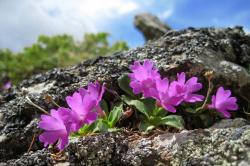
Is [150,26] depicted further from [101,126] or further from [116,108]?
[101,126]

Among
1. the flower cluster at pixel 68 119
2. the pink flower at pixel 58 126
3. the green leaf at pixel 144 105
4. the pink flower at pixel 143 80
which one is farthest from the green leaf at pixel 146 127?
the pink flower at pixel 58 126

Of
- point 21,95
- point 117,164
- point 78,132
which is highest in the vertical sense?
point 21,95

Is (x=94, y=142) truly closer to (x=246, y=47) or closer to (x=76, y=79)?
(x=76, y=79)

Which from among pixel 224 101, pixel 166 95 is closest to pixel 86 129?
pixel 166 95

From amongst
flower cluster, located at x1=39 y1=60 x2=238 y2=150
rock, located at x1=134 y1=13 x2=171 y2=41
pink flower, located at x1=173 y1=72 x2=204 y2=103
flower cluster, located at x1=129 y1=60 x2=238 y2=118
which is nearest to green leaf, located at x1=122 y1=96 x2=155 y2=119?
flower cluster, located at x1=39 y1=60 x2=238 y2=150

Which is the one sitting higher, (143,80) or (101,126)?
Result: (143,80)

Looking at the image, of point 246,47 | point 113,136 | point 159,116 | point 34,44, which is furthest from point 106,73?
point 34,44
